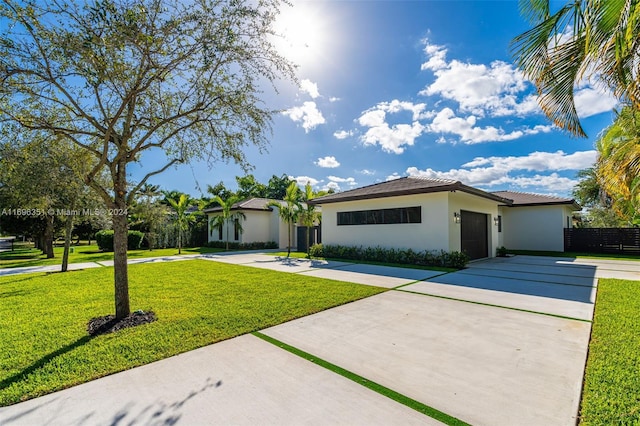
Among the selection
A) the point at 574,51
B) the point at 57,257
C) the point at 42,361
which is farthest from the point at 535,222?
the point at 57,257

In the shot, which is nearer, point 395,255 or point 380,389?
point 380,389

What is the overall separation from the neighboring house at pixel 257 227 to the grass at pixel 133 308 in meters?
12.1

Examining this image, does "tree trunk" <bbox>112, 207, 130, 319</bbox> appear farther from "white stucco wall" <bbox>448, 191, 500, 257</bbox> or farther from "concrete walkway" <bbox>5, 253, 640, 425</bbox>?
"white stucco wall" <bbox>448, 191, 500, 257</bbox>

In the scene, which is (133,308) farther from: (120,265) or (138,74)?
(138,74)

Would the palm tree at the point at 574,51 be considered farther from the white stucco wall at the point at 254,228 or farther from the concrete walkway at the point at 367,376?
the white stucco wall at the point at 254,228

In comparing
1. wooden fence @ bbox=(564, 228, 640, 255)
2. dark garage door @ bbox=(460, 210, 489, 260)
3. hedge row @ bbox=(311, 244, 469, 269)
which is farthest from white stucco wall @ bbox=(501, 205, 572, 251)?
hedge row @ bbox=(311, 244, 469, 269)

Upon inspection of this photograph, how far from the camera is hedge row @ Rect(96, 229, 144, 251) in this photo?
2125 centimetres

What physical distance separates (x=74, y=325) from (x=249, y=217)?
692 inches

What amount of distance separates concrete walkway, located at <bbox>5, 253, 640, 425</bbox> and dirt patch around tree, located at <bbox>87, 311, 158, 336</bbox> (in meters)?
1.82

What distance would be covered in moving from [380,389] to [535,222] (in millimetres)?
20500

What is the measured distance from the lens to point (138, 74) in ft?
15.2

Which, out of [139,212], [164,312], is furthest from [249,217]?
[164,312]

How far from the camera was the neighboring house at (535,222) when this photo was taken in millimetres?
17688

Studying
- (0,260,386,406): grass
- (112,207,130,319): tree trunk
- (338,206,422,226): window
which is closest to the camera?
(0,260,386,406): grass
